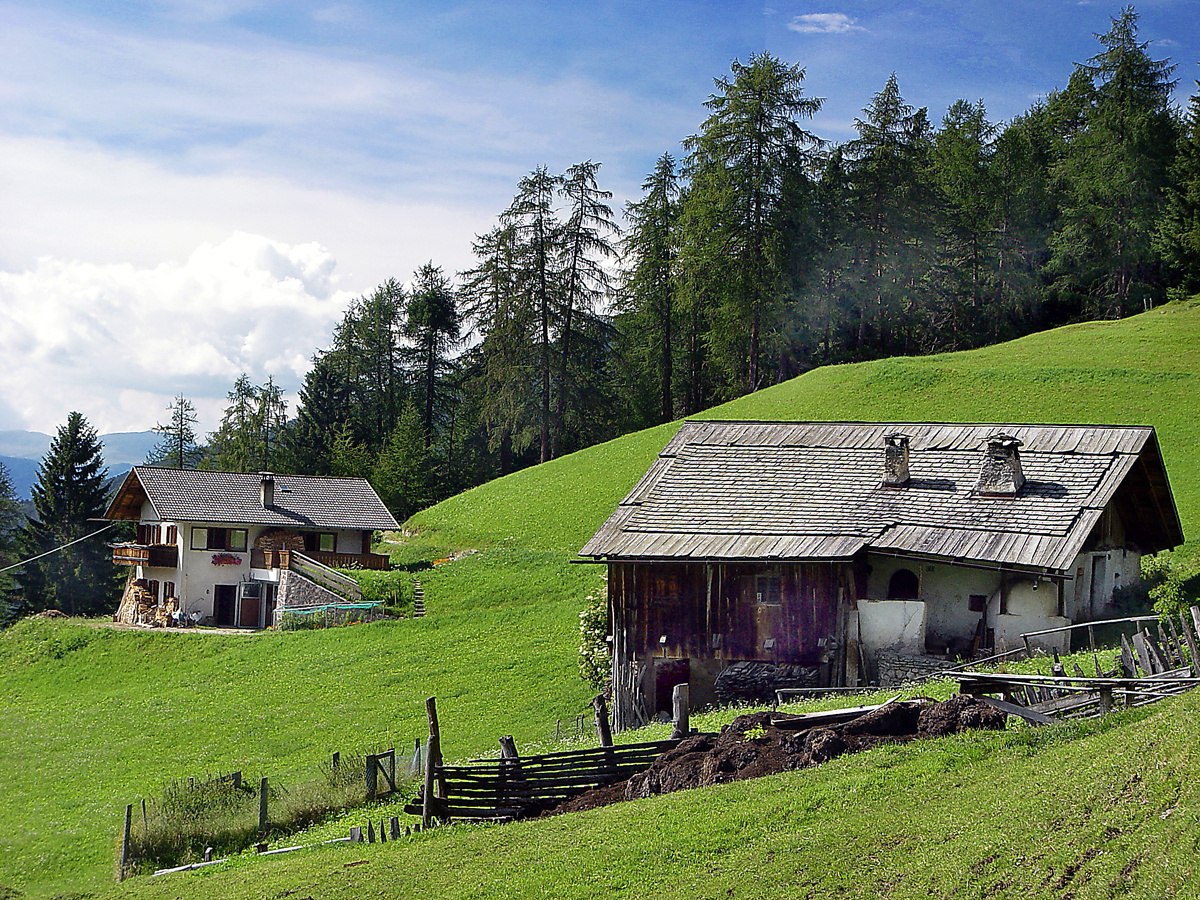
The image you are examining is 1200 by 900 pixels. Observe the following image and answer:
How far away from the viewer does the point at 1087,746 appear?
1145 cm

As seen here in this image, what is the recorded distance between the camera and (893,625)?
25641mm

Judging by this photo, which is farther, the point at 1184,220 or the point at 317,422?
the point at 317,422

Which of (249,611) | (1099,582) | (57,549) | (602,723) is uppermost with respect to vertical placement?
(57,549)

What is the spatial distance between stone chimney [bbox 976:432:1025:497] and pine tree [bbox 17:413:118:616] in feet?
189

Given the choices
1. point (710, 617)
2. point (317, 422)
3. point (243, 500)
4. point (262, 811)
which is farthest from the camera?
point (317, 422)

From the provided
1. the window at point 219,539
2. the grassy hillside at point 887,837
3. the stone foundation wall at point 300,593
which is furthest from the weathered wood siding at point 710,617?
the window at point 219,539

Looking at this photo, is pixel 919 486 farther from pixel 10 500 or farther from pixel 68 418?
pixel 10 500

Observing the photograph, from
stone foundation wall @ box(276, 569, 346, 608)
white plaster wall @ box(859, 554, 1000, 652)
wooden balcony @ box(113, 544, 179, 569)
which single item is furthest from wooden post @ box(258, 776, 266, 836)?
wooden balcony @ box(113, 544, 179, 569)

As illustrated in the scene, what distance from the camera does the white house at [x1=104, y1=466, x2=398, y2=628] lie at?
51969 mm

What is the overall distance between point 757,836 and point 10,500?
8378 centimetres

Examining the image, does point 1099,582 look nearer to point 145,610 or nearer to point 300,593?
point 300,593

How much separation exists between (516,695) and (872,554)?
1137 centimetres

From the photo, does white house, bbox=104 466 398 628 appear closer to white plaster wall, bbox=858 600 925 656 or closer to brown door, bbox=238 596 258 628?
brown door, bbox=238 596 258 628

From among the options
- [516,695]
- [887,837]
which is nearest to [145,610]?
[516,695]
